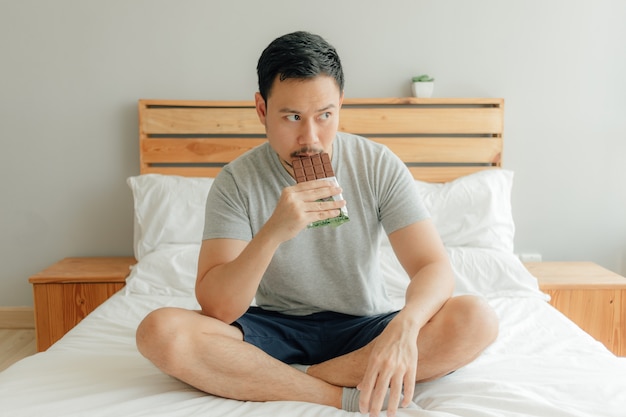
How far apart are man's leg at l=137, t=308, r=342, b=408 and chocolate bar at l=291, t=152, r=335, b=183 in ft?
1.34

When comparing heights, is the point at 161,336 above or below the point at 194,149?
below

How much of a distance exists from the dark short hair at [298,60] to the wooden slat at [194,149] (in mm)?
1392

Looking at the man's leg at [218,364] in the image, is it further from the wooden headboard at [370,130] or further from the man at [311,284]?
the wooden headboard at [370,130]

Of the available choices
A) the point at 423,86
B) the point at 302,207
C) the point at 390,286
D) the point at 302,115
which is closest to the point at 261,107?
the point at 302,115

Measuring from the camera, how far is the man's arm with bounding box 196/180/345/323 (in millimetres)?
1384

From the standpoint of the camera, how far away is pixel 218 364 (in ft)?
4.52

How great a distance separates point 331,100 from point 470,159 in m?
1.58

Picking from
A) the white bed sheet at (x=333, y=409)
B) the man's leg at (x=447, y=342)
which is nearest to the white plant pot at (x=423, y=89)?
the white bed sheet at (x=333, y=409)

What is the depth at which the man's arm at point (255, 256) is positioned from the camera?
1384 mm

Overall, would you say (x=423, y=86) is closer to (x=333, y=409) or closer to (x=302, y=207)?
(x=302, y=207)

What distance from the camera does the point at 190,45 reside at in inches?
115

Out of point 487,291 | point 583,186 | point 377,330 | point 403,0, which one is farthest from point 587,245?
point 377,330

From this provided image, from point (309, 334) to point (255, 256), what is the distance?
290 mm

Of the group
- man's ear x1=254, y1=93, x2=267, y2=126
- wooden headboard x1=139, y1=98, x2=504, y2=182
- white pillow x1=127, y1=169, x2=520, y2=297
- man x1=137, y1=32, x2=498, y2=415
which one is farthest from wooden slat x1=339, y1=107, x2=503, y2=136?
man's ear x1=254, y1=93, x2=267, y2=126
